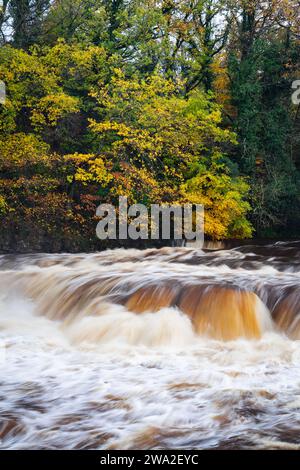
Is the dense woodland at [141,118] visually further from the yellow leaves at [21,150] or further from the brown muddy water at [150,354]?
the brown muddy water at [150,354]

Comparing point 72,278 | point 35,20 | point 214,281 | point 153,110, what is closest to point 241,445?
point 214,281

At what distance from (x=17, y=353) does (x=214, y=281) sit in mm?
3759

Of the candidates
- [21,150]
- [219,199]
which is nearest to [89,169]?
[21,150]

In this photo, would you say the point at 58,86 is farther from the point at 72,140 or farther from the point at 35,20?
the point at 35,20

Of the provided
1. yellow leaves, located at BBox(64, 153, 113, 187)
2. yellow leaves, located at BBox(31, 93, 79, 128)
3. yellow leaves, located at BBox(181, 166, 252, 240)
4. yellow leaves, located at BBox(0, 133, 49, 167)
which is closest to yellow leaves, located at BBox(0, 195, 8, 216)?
yellow leaves, located at BBox(0, 133, 49, 167)

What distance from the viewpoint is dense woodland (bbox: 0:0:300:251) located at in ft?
48.3

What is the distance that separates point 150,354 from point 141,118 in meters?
8.89

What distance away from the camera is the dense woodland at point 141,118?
14.7m

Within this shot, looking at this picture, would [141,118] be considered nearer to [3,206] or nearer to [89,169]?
[89,169]

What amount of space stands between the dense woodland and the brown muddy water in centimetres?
295

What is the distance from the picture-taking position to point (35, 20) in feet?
55.9

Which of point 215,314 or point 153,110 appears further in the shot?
point 153,110

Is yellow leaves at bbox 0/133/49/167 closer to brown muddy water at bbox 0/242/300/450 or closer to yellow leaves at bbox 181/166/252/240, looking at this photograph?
brown muddy water at bbox 0/242/300/450

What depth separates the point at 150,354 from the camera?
24.4 ft
